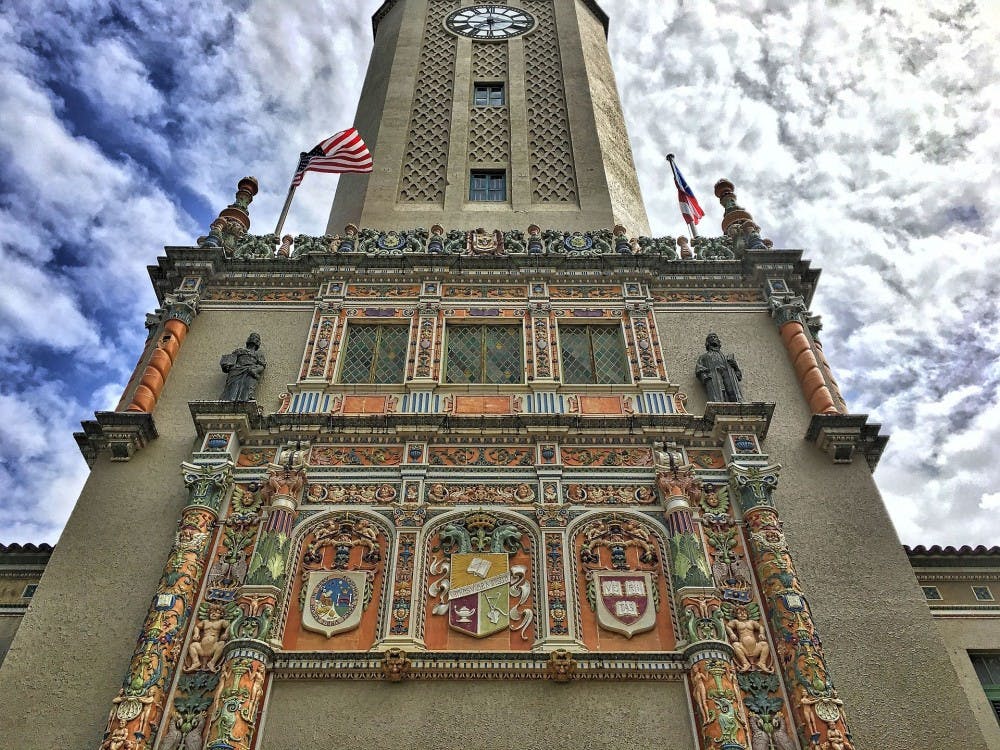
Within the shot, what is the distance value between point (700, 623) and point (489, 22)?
18.9 m

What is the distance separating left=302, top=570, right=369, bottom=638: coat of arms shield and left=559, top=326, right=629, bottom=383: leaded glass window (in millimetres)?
4796

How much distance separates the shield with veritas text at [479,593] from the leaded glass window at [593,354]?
12.4 feet

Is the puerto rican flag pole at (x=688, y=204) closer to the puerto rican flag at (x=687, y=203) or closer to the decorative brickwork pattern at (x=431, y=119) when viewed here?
the puerto rican flag at (x=687, y=203)

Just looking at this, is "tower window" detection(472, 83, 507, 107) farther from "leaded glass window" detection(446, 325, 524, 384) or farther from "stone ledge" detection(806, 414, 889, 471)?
"stone ledge" detection(806, 414, 889, 471)

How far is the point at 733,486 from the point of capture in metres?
12.3

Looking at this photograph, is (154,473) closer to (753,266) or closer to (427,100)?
(753,266)

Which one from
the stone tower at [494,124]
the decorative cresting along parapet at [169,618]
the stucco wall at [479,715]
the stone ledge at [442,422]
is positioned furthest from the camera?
the stone tower at [494,124]

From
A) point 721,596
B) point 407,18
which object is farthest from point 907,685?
point 407,18

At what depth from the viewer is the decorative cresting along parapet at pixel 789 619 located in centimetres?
968

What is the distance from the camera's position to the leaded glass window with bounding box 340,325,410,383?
1416 centimetres

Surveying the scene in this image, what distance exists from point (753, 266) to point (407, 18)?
537 inches

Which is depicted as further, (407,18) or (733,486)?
(407,18)

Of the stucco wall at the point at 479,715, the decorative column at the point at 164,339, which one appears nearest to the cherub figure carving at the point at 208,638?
the stucco wall at the point at 479,715

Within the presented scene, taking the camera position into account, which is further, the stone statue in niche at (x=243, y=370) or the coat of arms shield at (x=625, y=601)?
the stone statue in niche at (x=243, y=370)
